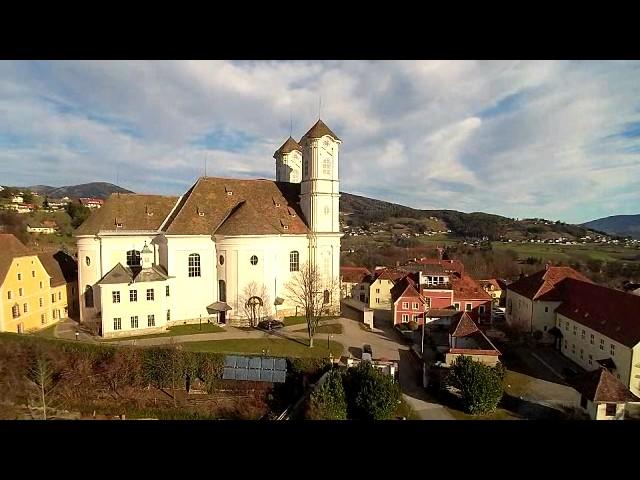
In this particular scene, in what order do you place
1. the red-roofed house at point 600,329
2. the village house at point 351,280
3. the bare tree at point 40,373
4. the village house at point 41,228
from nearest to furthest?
the bare tree at point 40,373 < the red-roofed house at point 600,329 < the village house at point 351,280 < the village house at point 41,228

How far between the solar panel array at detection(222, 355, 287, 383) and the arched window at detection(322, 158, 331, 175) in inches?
512

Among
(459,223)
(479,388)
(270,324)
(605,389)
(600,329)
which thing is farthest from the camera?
(459,223)

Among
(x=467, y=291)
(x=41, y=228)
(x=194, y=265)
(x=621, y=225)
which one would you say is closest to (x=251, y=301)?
(x=194, y=265)

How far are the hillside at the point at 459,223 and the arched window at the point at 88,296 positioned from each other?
70.9m

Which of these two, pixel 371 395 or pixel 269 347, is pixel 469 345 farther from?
pixel 269 347

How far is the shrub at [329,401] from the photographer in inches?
488

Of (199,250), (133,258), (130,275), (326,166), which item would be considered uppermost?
(326,166)

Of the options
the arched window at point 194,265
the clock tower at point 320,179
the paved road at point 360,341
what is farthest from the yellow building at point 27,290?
the clock tower at point 320,179

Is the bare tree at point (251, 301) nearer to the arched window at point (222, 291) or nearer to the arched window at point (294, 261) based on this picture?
the arched window at point (222, 291)

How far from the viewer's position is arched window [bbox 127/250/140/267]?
22.0m

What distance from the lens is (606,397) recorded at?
1234 cm

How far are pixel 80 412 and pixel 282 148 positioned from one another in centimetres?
2217

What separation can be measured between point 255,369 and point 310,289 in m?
6.87
